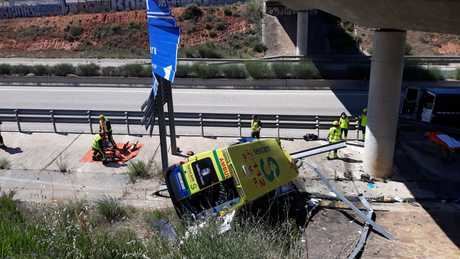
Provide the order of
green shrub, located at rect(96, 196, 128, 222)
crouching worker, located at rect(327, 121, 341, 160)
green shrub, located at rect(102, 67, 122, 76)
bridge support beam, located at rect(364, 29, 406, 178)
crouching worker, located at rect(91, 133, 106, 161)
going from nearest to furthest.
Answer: green shrub, located at rect(96, 196, 128, 222)
bridge support beam, located at rect(364, 29, 406, 178)
crouching worker, located at rect(91, 133, 106, 161)
crouching worker, located at rect(327, 121, 341, 160)
green shrub, located at rect(102, 67, 122, 76)

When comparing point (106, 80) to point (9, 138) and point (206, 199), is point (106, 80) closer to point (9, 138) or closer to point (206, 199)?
point (9, 138)

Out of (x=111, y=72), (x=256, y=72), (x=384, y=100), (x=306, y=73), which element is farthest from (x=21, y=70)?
(x=384, y=100)

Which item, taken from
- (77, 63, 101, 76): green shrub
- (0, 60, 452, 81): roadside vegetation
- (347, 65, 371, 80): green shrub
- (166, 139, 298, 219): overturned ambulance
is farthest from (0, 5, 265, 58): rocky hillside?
(166, 139, 298, 219): overturned ambulance

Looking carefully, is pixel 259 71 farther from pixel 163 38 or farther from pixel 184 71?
pixel 163 38

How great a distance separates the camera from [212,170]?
969 cm

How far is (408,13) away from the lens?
28.3 feet

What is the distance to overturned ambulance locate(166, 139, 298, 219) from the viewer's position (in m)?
9.49

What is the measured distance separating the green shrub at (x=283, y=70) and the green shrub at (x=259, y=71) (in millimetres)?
323

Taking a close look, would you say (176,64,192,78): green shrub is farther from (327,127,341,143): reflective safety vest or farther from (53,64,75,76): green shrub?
(327,127,341,143): reflective safety vest

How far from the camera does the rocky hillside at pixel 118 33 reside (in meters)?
45.2

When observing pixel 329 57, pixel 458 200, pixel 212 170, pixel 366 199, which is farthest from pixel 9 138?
pixel 329 57

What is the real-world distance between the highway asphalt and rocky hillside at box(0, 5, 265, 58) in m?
17.2

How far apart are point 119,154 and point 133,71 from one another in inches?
556

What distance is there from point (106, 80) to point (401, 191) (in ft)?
67.2
